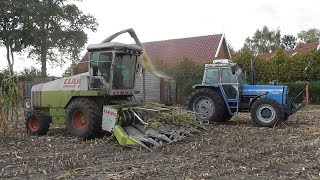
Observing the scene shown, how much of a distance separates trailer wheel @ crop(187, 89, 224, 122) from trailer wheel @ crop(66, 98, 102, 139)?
395 centimetres

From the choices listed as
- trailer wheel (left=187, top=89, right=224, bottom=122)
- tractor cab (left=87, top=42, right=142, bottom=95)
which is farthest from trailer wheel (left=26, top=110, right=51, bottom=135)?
trailer wheel (left=187, top=89, right=224, bottom=122)

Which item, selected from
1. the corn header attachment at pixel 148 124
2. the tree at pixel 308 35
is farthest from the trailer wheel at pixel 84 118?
the tree at pixel 308 35

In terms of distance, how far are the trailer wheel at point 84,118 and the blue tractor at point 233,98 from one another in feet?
11.5

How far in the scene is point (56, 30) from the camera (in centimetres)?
3503

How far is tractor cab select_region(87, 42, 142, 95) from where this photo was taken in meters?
9.88

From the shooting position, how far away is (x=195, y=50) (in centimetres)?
3275

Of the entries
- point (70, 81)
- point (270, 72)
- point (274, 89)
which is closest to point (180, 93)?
point (270, 72)

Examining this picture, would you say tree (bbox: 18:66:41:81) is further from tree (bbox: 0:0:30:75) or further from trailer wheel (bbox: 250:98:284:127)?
trailer wheel (bbox: 250:98:284:127)

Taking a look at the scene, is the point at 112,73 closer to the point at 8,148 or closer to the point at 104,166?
the point at 8,148

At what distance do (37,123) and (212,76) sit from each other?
550 centimetres

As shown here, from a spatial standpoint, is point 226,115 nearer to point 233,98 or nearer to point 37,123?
point 233,98

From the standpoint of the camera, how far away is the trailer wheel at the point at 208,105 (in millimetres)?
12680

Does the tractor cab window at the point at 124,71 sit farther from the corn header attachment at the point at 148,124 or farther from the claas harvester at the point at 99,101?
the corn header attachment at the point at 148,124

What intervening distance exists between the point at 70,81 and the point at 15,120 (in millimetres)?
1712
